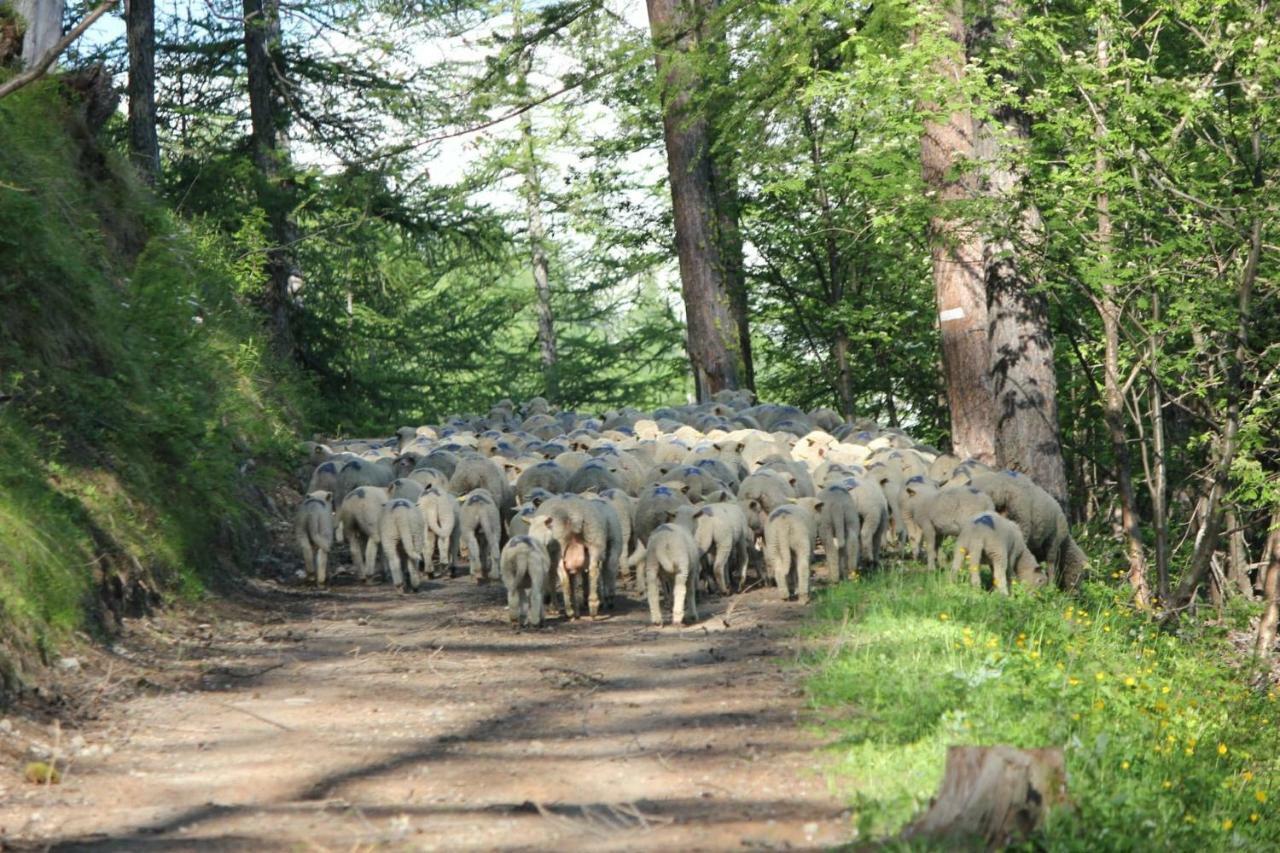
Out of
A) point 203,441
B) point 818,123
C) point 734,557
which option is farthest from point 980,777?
point 818,123

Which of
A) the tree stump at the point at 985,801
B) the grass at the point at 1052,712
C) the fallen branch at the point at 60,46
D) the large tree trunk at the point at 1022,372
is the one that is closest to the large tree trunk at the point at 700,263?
the large tree trunk at the point at 1022,372

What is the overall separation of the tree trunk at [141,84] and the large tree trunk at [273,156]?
9.62 ft

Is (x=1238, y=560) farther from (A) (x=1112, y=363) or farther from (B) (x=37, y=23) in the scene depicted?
(B) (x=37, y=23)

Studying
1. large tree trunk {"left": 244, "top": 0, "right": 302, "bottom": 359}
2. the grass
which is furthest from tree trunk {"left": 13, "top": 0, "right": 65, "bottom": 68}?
the grass

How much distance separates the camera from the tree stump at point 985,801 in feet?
20.1

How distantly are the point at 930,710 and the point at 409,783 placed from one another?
288 centimetres

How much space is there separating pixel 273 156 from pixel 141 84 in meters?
3.32

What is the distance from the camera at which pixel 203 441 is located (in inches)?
551

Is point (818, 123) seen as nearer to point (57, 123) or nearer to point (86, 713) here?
point (57, 123)

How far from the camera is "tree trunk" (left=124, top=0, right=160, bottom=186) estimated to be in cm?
2195

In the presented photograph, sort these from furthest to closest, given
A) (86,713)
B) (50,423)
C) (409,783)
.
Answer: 1. (50,423)
2. (86,713)
3. (409,783)

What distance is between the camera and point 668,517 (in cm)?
1396

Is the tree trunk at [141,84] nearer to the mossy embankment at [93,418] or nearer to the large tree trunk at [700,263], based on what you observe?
the mossy embankment at [93,418]

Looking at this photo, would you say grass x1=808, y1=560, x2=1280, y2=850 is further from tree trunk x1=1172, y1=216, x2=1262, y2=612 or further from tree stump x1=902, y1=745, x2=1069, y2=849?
tree trunk x1=1172, y1=216, x2=1262, y2=612
